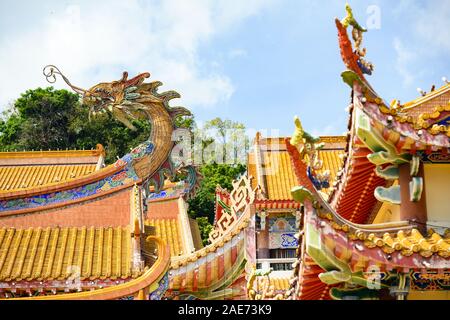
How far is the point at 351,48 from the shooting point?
9445 millimetres

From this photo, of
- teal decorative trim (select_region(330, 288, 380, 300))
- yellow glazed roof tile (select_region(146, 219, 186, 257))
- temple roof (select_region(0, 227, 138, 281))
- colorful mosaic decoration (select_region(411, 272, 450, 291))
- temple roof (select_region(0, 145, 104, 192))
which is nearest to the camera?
colorful mosaic decoration (select_region(411, 272, 450, 291))

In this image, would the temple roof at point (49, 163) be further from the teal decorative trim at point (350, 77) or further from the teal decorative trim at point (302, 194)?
the teal decorative trim at point (302, 194)

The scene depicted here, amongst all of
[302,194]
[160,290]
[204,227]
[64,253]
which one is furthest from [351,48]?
[204,227]

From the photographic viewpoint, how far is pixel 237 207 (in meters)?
13.9

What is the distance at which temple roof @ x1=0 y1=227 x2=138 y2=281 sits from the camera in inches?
497

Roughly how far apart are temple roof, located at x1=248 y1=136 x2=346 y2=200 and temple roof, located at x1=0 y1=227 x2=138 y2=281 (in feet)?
34.1

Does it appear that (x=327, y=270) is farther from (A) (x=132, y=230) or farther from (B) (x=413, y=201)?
(A) (x=132, y=230)

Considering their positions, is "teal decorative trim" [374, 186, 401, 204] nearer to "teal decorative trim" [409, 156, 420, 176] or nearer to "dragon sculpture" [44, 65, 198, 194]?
"teal decorative trim" [409, 156, 420, 176]

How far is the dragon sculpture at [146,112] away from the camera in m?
14.9

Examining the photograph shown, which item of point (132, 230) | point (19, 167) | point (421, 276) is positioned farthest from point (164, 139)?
point (19, 167)

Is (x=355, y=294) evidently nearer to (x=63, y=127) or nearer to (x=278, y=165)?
(x=278, y=165)

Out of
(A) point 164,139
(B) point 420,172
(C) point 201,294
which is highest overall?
(A) point 164,139

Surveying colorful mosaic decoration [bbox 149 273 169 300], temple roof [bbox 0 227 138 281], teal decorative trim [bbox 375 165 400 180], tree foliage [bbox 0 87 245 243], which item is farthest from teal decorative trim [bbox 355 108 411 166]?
tree foliage [bbox 0 87 245 243]
